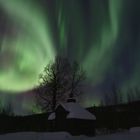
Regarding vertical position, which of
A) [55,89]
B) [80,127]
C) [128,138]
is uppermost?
[55,89]

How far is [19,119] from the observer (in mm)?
63656

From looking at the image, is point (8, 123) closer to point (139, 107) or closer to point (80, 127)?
point (80, 127)

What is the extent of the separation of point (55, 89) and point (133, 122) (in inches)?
1213

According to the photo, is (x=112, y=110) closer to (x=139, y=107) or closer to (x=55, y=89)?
(x=139, y=107)

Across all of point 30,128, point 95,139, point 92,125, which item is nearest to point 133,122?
point 92,125

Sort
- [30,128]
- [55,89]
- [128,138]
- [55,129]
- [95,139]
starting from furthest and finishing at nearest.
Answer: [55,89] → [30,128] → [55,129] → [95,139] → [128,138]

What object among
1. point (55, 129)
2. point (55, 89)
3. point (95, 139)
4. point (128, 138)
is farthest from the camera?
point (55, 89)

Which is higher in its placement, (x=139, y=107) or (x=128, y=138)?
(x=139, y=107)

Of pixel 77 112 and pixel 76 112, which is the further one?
pixel 77 112

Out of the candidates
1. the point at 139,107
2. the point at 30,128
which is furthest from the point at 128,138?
the point at 30,128

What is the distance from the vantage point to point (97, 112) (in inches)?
2140

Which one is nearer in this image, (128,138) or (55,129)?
(128,138)

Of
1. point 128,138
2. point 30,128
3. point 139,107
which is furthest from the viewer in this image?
point 30,128

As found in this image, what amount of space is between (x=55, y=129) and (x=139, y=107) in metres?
13.4
